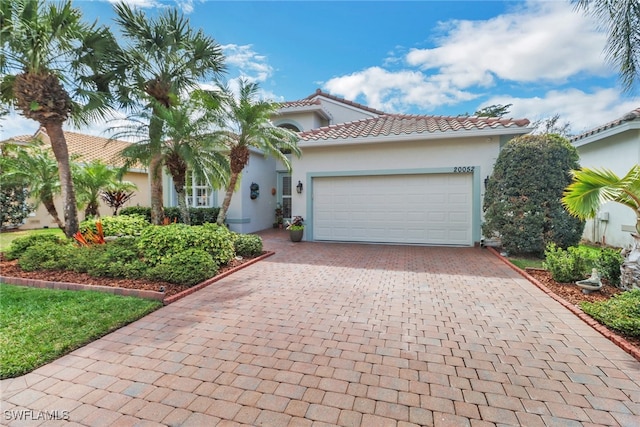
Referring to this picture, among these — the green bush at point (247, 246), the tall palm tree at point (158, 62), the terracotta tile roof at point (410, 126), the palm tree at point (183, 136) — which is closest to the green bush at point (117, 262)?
the green bush at point (247, 246)

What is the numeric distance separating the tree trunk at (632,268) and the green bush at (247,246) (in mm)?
7871

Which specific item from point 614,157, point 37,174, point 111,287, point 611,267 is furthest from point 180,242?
point 614,157

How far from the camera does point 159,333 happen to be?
13.2 ft

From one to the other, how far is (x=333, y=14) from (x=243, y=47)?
372 centimetres

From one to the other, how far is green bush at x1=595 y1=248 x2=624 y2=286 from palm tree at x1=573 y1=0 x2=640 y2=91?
11.4 feet

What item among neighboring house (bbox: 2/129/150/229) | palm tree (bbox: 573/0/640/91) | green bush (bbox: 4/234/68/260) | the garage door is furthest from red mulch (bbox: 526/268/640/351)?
neighboring house (bbox: 2/129/150/229)

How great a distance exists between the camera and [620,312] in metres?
3.98

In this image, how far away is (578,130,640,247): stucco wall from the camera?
28.8ft

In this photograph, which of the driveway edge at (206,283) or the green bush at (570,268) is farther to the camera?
the green bush at (570,268)

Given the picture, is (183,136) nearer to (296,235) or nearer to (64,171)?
(64,171)

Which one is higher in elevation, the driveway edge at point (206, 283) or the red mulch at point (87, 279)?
the red mulch at point (87, 279)

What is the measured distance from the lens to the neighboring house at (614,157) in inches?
338

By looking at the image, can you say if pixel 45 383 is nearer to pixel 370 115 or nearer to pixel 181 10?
pixel 181 10

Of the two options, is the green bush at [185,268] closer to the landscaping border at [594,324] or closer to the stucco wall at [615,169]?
the landscaping border at [594,324]
